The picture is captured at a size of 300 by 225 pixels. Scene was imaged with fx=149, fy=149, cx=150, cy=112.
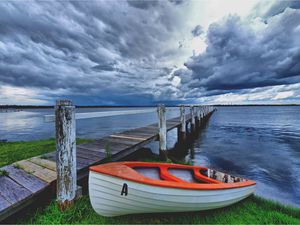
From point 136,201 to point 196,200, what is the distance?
3.45 ft

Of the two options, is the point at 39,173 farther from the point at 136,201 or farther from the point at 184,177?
the point at 184,177

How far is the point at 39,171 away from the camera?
335 cm

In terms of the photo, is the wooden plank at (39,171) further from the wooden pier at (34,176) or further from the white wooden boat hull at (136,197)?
the white wooden boat hull at (136,197)

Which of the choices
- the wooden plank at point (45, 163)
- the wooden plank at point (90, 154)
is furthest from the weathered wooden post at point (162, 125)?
the wooden plank at point (45, 163)

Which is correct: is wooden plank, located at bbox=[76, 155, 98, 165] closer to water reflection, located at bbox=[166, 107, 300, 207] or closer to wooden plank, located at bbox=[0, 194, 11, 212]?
wooden plank, located at bbox=[0, 194, 11, 212]

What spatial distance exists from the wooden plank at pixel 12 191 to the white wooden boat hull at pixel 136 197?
1.20 metres

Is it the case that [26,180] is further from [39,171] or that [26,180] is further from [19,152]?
[19,152]

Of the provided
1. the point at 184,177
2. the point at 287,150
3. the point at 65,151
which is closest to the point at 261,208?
the point at 184,177

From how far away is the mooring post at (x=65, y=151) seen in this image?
2.52 meters

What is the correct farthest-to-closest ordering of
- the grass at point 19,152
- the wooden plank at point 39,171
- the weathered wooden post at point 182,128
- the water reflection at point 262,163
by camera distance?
the weathered wooden post at point 182,128, the grass at point 19,152, the water reflection at point 262,163, the wooden plank at point 39,171

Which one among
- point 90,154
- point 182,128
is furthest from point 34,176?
point 182,128

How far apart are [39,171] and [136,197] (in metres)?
2.49

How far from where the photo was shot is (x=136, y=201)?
93.6 inches

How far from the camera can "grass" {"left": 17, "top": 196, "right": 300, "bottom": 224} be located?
2531 millimetres
